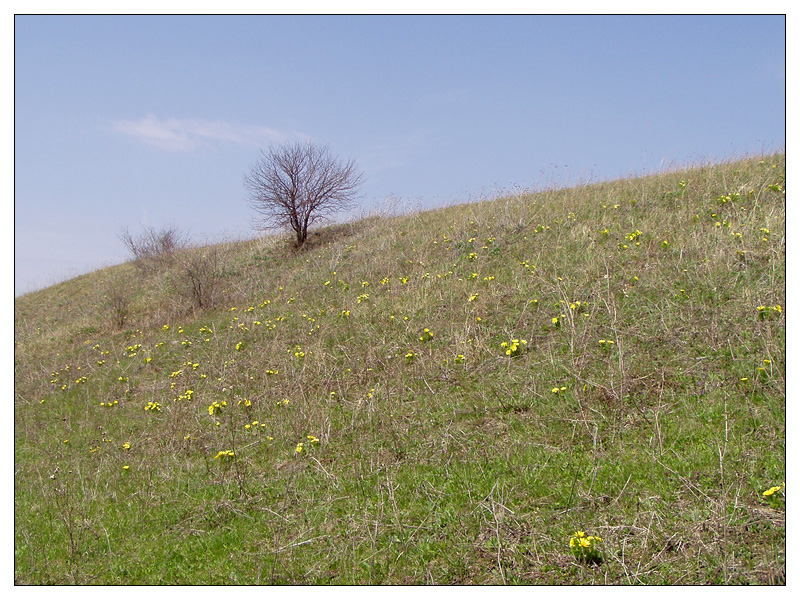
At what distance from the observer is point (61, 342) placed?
47.1ft

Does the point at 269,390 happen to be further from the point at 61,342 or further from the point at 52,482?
the point at 61,342

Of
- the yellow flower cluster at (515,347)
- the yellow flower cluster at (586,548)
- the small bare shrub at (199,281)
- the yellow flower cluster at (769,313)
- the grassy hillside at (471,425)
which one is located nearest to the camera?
the yellow flower cluster at (586,548)

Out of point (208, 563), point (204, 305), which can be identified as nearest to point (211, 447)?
point (208, 563)

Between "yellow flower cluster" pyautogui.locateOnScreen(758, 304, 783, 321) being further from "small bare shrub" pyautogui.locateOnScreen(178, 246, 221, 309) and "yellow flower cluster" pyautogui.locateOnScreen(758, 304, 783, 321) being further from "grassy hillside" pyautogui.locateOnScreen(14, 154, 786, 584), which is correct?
"small bare shrub" pyautogui.locateOnScreen(178, 246, 221, 309)

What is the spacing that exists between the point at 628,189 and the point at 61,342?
1537 centimetres

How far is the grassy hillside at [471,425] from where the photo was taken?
318 centimetres

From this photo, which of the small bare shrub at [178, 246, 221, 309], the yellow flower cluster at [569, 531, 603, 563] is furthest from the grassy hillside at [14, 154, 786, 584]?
the small bare shrub at [178, 246, 221, 309]

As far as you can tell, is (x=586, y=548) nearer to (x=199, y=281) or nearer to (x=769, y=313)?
(x=769, y=313)

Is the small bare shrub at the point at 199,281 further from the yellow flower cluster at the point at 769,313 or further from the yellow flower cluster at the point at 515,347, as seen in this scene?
the yellow flower cluster at the point at 769,313

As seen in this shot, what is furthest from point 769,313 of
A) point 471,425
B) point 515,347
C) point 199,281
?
point 199,281

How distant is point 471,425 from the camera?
480cm

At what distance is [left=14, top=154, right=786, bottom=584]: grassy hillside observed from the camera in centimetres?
318

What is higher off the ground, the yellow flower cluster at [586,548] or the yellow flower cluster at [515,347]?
the yellow flower cluster at [515,347]

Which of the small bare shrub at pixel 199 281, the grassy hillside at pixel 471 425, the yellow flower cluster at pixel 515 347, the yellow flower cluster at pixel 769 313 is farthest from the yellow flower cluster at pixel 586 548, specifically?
the small bare shrub at pixel 199 281
